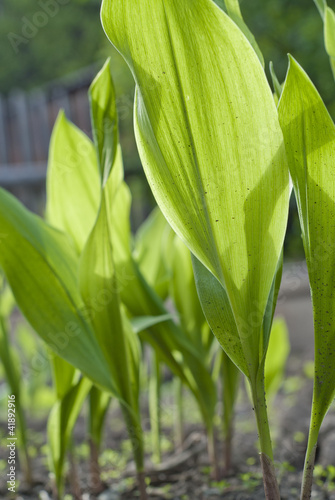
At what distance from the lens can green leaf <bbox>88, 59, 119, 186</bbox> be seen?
61cm

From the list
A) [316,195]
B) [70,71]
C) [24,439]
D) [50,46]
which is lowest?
[24,439]

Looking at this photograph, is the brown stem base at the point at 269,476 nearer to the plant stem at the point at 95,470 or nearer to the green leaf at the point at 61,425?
the green leaf at the point at 61,425

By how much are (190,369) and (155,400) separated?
276 mm

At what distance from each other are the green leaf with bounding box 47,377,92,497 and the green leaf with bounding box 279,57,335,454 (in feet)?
1.29

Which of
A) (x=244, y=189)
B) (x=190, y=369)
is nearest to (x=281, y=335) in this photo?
(x=190, y=369)

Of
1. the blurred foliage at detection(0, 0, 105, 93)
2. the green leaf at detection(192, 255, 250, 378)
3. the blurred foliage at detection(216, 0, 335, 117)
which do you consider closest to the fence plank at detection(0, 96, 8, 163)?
the blurred foliage at detection(216, 0, 335, 117)

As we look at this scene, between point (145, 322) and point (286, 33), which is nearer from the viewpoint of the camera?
point (145, 322)

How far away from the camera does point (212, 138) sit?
1.55 feet

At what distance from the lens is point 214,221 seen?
19.5 inches

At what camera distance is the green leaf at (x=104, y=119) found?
2.01 feet

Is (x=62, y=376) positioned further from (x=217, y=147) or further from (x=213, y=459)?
(x=217, y=147)

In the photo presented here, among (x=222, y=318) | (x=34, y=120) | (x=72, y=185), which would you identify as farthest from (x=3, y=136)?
(x=222, y=318)

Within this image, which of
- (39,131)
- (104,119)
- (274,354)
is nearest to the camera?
(104,119)

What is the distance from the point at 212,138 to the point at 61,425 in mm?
532
